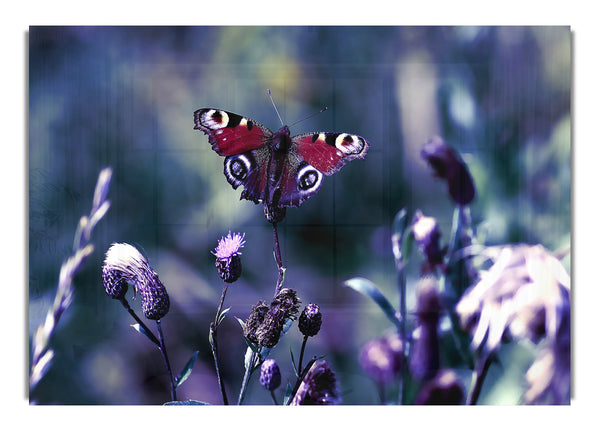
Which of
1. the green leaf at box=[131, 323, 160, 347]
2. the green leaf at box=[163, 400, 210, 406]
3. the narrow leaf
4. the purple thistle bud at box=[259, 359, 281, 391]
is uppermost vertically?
the narrow leaf

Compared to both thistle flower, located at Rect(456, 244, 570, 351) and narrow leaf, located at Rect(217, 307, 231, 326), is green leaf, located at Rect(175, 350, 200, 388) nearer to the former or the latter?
narrow leaf, located at Rect(217, 307, 231, 326)

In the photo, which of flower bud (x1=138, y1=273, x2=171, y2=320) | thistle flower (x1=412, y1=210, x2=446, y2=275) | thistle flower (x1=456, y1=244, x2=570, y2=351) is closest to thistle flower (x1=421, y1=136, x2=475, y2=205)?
thistle flower (x1=412, y1=210, x2=446, y2=275)

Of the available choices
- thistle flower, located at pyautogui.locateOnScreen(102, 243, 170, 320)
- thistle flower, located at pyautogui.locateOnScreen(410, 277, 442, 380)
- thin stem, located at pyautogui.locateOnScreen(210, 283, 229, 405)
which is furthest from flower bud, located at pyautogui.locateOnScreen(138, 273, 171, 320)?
thistle flower, located at pyautogui.locateOnScreen(410, 277, 442, 380)

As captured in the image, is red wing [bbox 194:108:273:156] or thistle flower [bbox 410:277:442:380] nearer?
red wing [bbox 194:108:273:156]

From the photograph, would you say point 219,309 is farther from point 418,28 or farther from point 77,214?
point 418,28

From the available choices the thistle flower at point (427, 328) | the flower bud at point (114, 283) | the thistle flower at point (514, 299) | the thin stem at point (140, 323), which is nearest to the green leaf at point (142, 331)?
the thin stem at point (140, 323)

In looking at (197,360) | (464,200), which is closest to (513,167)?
(464,200)

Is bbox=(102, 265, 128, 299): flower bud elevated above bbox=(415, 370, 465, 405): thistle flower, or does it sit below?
above
